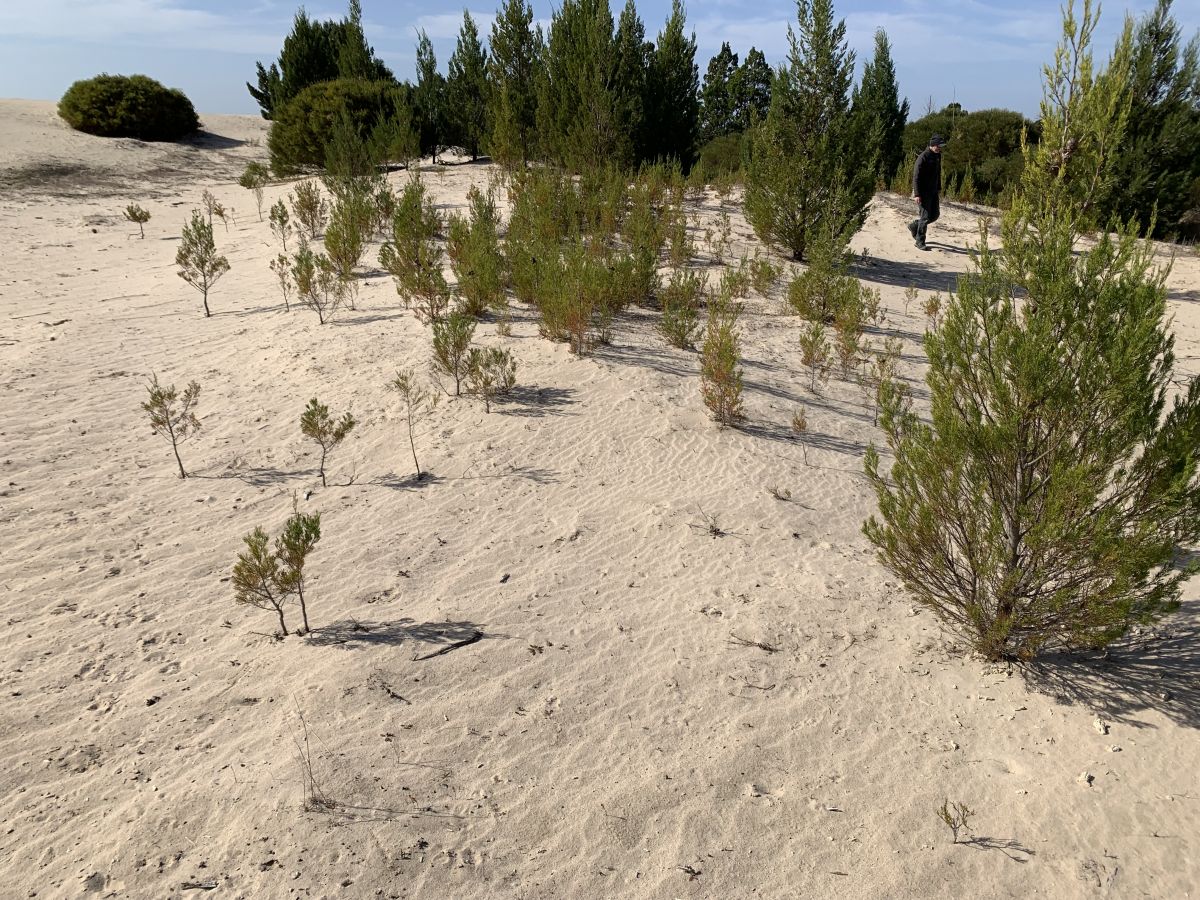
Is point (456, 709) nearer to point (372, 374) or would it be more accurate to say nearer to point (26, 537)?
point (26, 537)

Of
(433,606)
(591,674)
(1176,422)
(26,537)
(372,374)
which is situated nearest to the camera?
(1176,422)

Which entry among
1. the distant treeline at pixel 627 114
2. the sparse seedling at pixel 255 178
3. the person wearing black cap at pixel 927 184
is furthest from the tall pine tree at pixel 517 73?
the person wearing black cap at pixel 927 184

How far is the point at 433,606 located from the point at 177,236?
39.6 ft

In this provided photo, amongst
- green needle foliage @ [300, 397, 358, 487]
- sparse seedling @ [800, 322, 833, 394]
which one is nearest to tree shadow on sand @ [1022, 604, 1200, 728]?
sparse seedling @ [800, 322, 833, 394]

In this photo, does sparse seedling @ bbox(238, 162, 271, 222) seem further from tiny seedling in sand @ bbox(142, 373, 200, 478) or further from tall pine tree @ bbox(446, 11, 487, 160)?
tiny seedling in sand @ bbox(142, 373, 200, 478)

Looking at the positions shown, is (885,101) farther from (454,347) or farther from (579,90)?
(454,347)

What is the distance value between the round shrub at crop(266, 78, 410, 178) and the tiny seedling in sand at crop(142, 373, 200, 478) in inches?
475

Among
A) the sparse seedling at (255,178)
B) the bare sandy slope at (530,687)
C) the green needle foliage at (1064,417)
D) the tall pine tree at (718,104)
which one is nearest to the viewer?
the bare sandy slope at (530,687)

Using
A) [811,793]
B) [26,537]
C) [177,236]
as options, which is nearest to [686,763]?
[811,793]

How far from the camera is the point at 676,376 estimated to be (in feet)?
24.0

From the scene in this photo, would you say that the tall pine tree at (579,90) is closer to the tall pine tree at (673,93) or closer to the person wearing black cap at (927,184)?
the tall pine tree at (673,93)

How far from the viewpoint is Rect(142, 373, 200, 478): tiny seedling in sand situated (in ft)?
18.6

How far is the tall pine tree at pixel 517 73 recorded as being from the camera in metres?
16.8

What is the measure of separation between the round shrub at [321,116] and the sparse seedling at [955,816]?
1701 centimetres
